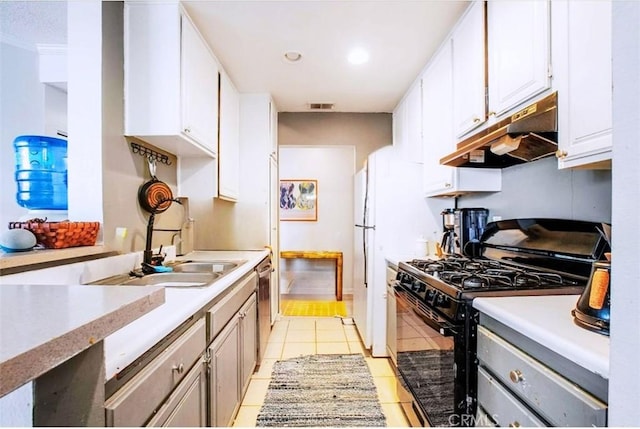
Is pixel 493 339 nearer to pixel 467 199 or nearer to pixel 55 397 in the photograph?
pixel 55 397

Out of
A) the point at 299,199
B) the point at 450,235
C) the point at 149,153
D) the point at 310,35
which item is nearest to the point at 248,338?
the point at 149,153

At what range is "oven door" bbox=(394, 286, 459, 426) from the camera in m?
1.23

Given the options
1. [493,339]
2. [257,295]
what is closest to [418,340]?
[493,339]

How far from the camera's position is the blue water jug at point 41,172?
1.34 m

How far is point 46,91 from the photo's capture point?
1688mm

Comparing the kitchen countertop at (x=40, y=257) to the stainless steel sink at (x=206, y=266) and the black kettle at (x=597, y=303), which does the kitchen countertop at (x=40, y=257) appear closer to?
the stainless steel sink at (x=206, y=266)

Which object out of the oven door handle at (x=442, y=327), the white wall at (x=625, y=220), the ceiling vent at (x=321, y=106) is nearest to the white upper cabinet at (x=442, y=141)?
the oven door handle at (x=442, y=327)

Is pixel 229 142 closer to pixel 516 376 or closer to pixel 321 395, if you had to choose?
pixel 321 395

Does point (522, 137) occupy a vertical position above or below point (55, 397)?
above

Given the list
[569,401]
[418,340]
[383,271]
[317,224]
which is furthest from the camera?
[317,224]

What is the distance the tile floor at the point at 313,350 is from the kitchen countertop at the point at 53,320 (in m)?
Answer: 1.57

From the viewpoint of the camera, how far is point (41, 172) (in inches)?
55.1

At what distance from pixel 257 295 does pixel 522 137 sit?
1.91 meters

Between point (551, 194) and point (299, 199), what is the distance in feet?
12.7
